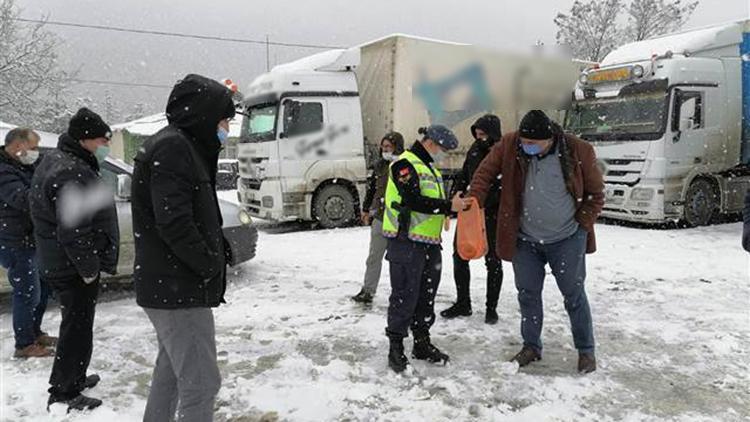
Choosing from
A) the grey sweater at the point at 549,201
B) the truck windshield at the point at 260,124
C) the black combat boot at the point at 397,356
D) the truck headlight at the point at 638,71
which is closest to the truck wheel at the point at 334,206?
the truck windshield at the point at 260,124

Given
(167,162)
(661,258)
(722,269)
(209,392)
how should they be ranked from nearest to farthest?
(167,162)
(209,392)
(722,269)
(661,258)

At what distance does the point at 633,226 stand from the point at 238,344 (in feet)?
29.3

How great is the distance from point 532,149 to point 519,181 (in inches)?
9.7

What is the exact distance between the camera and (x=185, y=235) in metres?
2.30

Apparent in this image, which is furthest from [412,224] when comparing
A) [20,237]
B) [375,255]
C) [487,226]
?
[20,237]

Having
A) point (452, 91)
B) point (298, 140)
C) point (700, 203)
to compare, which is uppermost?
point (452, 91)

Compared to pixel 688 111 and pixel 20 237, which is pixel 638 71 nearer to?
pixel 688 111

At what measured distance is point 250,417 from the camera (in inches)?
133

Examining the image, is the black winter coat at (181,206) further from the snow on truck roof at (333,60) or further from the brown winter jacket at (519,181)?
the snow on truck roof at (333,60)

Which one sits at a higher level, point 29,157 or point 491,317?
point 29,157

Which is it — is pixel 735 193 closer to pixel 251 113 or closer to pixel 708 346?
pixel 708 346

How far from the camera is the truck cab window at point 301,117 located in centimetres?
1074

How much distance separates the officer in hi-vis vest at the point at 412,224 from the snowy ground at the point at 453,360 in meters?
0.43

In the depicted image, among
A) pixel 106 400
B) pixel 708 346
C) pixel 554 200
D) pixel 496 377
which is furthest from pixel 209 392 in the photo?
pixel 708 346
